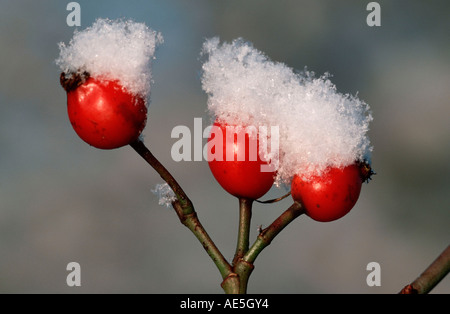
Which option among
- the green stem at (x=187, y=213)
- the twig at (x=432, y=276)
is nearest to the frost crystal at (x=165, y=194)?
the green stem at (x=187, y=213)

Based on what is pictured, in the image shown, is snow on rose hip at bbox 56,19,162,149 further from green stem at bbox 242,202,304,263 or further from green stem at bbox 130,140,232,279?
green stem at bbox 242,202,304,263

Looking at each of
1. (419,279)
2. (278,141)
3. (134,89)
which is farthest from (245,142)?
(419,279)

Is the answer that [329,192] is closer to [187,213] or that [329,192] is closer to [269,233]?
[269,233]

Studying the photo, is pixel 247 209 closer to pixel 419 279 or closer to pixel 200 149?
pixel 200 149

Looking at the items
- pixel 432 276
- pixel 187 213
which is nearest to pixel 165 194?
pixel 187 213
